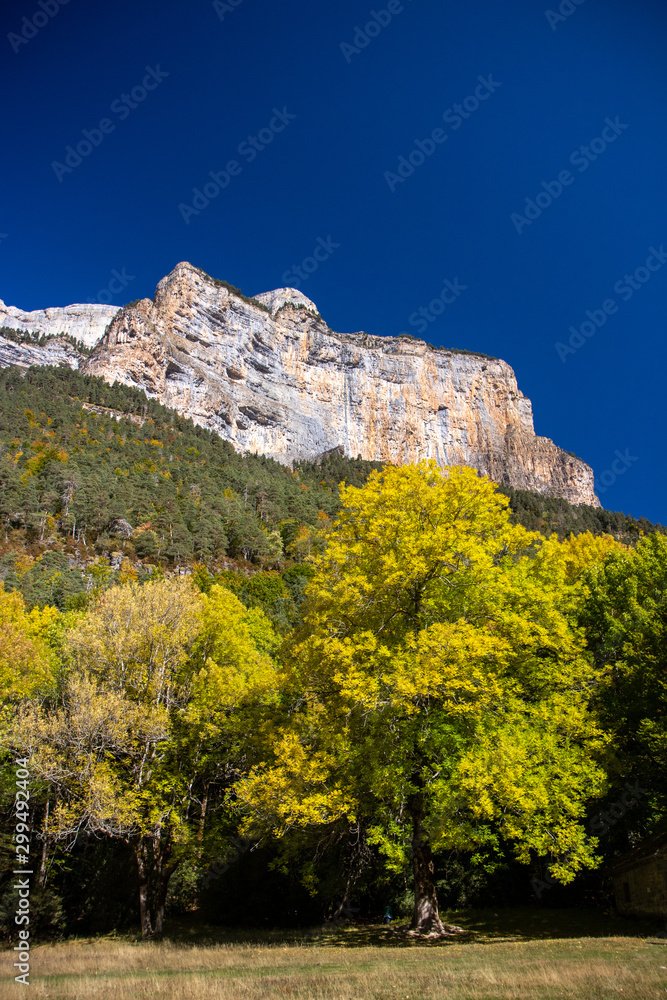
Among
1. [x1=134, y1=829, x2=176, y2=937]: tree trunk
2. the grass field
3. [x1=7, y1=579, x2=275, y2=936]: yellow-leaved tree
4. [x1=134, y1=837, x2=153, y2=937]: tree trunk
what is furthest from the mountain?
the grass field

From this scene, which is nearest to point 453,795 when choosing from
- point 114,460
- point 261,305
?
point 114,460

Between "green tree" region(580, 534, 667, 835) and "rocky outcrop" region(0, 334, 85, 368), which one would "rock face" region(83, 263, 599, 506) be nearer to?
"rocky outcrop" region(0, 334, 85, 368)

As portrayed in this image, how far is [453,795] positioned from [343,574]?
209 inches

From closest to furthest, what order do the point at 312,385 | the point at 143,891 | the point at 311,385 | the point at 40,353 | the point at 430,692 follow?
1. the point at 430,692
2. the point at 143,891
3. the point at 311,385
4. the point at 312,385
5. the point at 40,353

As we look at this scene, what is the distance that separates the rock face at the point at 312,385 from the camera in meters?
142

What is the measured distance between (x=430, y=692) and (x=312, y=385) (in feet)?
534

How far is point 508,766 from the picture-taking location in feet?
35.8

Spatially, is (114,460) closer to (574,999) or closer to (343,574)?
(343,574)

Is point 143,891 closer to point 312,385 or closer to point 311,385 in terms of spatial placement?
point 311,385

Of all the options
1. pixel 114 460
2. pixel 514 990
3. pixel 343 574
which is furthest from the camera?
pixel 114 460

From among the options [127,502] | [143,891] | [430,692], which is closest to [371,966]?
[430,692]

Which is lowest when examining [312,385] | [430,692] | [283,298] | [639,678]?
[430,692]

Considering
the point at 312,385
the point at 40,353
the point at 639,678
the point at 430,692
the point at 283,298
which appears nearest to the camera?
the point at 430,692

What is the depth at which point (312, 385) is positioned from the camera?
169000 mm
